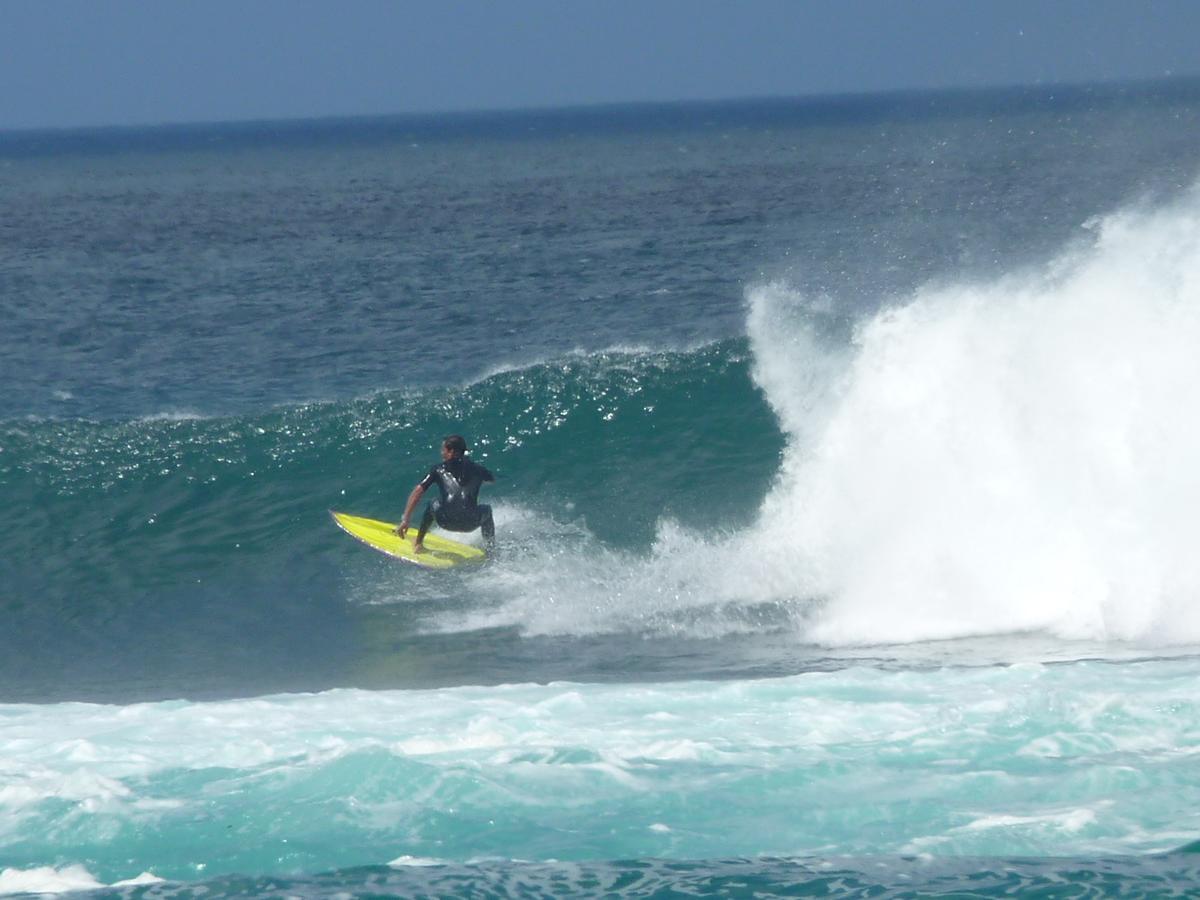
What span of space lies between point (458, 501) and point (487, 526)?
0.37 meters

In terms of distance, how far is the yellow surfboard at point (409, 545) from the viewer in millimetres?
14188

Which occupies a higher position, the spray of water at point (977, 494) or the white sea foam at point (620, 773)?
the spray of water at point (977, 494)

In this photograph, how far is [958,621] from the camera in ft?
40.2

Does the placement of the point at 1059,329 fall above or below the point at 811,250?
below

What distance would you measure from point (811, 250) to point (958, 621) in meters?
24.2

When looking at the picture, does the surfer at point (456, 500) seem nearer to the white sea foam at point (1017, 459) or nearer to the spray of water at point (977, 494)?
the spray of water at point (977, 494)

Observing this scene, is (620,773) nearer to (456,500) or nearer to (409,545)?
(456,500)

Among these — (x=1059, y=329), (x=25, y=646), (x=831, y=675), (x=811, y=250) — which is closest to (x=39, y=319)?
(x=811, y=250)

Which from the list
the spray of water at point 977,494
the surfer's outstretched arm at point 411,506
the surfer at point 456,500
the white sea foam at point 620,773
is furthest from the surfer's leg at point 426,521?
the white sea foam at point 620,773

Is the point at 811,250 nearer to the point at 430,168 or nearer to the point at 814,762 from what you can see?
the point at 814,762

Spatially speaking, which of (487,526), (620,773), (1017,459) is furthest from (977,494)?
(620,773)

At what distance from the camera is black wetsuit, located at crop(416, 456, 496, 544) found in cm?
1436

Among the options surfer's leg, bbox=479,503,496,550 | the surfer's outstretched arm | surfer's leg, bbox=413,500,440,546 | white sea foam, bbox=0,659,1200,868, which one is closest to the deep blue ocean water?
white sea foam, bbox=0,659,1200,868

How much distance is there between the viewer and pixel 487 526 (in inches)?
563
